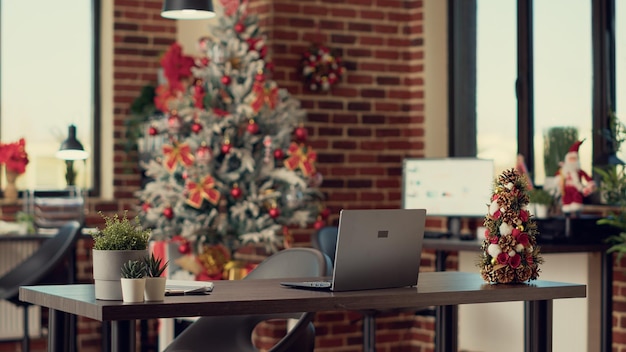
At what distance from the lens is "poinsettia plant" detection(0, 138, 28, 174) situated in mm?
6762

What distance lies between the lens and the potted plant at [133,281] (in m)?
2.87

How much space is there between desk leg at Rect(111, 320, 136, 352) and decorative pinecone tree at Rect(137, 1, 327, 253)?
2781mm

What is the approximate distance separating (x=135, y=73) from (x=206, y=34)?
25.3 inches

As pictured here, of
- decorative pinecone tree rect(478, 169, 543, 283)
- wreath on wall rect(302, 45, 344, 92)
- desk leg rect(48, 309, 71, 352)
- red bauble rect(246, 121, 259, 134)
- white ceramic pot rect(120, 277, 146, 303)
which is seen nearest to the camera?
white ceramic pot rect(120, 277, 146, 303)

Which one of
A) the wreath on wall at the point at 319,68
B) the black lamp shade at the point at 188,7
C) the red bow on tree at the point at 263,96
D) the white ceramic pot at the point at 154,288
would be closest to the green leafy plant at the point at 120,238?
the white ceramic pot at the point at 154,288

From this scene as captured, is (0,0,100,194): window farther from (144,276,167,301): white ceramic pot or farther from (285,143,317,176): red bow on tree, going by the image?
(144,276,167,301): white ceramic pot

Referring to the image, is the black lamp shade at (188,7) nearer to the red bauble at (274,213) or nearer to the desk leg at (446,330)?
the red bauble at (274,213)

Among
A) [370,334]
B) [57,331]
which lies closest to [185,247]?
[370,334]

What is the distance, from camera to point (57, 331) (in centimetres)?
324

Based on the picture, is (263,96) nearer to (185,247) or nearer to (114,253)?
(185,247)

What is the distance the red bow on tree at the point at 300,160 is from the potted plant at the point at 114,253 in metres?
2.93

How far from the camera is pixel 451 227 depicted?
6.32m

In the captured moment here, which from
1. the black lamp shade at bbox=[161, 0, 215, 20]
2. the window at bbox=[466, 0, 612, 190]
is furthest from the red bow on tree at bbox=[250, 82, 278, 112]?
the window at bbox=[466, 0, 612, 190]

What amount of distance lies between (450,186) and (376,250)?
290 centimetres
